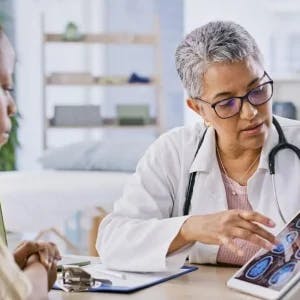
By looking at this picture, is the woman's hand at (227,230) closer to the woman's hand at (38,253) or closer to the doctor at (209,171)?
the doctor at (209,171)

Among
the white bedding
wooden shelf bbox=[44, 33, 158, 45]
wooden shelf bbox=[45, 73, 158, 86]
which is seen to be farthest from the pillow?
wooden shelf bbox=[44, 33, 158, 45]

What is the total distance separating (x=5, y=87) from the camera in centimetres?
132

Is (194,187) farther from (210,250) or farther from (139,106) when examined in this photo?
(139,106)

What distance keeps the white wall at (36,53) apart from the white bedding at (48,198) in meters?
1.72

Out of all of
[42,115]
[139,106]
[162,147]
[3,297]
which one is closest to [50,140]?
[42,115]

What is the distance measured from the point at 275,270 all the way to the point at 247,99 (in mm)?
499

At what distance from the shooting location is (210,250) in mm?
1848

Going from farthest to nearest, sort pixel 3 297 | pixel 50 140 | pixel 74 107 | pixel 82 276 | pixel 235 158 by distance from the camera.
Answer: pixel 50 140
pixel 74 107
pixel 235 158
pixel 82 276
pixel 3 297

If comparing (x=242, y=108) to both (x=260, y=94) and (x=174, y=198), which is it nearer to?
(x=260, y=94)

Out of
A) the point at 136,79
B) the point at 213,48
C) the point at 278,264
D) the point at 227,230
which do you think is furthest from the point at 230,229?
the point at 136,79

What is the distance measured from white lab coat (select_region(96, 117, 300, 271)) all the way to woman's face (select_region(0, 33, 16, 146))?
0.57m

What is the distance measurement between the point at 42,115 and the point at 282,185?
3773 millimetres

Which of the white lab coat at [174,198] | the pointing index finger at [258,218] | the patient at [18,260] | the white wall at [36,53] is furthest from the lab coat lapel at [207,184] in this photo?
the white wall at [36,53]

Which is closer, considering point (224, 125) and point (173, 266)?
point (173, 266)
